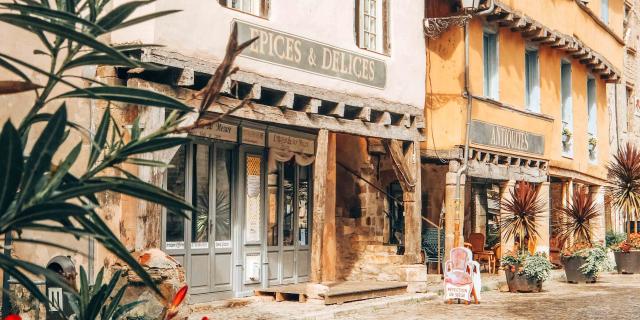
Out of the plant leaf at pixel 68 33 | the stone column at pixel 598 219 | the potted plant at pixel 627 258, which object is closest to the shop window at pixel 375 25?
the potted plant at pixel 627 258

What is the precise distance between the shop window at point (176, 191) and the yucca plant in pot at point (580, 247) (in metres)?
9.51

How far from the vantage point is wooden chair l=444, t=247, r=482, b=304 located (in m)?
14.1

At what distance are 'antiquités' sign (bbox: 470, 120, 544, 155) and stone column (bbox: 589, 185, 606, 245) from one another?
4013 mm

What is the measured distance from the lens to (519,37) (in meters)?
20.0

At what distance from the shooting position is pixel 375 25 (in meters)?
15.1

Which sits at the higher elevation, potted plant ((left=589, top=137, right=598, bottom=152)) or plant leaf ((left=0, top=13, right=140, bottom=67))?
potted plant ((left=589, top=137, right=598, bottom=152))

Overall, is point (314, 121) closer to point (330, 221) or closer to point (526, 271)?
point (330, 221)

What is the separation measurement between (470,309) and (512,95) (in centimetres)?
745

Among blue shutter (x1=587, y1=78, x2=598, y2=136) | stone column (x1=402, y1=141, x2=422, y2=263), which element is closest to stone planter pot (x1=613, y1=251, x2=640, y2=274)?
blue shutter (x1=587, y1=78, x2=598, y2=136)

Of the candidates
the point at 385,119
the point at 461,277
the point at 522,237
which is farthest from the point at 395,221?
the point at 461,277

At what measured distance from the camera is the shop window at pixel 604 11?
1023 inches

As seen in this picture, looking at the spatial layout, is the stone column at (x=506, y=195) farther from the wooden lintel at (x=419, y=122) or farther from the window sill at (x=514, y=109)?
the wooden lintel at (x=419, y=122)

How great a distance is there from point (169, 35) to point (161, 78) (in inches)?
23.2

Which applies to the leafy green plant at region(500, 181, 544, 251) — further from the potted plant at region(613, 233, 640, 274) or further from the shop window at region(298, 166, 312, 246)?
the potted plant at region(613, 233, 640, 274)
